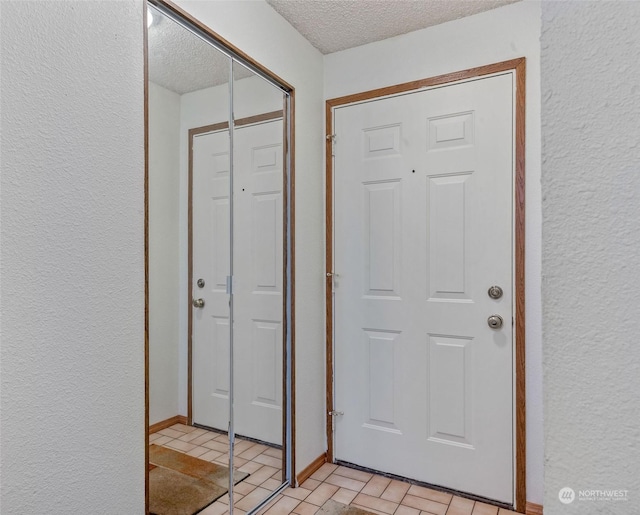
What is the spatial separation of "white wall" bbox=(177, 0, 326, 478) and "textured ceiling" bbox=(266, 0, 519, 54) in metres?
0.08

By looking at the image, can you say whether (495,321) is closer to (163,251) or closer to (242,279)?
(242,279)

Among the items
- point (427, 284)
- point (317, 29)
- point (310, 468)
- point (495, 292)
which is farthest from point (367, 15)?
point (310, 468)

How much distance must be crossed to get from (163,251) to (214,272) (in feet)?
0.98

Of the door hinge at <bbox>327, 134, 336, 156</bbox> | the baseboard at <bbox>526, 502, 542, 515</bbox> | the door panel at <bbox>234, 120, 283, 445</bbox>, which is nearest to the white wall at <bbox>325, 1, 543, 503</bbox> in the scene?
the baseboard at <bbox>526, 502, 542, 515</bbox>

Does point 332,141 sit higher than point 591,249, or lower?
higher

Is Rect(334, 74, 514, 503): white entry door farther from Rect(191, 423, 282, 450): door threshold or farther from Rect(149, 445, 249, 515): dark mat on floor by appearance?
Rect(149, 445, 249, 515): dark mat on floor

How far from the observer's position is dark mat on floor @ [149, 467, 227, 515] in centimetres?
134

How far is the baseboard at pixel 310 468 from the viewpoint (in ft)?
6.82

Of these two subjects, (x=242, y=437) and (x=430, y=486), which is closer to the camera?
(x=242, y=437)

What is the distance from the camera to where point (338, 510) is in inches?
72.7

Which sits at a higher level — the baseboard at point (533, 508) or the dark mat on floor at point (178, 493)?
the dark mat on floor at point (178, 493)

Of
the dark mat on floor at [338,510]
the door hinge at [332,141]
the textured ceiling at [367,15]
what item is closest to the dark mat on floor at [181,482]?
the dark mat on floor at [338,510]

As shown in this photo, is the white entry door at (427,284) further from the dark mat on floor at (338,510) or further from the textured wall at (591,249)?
the textured wall at (591,249)

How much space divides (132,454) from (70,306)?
49cm
